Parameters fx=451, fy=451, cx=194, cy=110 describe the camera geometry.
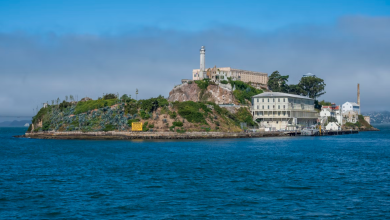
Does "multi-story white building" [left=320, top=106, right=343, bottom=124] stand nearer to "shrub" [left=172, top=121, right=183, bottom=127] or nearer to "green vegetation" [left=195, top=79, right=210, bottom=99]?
"green vegetation" [left=195, top=79, right=210, bottom=99]

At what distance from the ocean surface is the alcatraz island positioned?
42749 mm

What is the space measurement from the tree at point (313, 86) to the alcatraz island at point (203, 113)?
0.44 meters

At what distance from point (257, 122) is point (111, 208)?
88.3 metres

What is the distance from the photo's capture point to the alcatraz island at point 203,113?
96.3 meters

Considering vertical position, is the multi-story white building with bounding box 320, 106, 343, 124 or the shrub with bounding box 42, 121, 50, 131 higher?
the multi-story white building with bounding box 320, 106, 343, 124

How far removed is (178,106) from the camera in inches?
4023

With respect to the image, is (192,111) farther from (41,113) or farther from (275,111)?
(41,113)

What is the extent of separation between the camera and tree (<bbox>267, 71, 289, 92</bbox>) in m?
138

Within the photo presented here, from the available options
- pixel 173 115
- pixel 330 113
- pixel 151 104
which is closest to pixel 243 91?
pixel 330 113

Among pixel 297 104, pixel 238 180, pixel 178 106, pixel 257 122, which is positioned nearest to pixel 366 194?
pixel 238 180

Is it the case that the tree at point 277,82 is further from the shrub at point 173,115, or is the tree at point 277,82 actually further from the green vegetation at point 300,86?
the shrub at point 173,115

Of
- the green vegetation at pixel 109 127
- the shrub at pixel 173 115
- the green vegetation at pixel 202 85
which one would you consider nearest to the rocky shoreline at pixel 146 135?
the green vegetation at pixel 109 127

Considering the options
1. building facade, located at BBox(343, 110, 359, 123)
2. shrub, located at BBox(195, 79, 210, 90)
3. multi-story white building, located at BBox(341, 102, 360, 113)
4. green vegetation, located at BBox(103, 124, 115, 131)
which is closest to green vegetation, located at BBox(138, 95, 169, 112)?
green vegetation, located at BBox(103, 124, 115, 131)

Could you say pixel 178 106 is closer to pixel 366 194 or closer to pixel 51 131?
pixel 51 131
